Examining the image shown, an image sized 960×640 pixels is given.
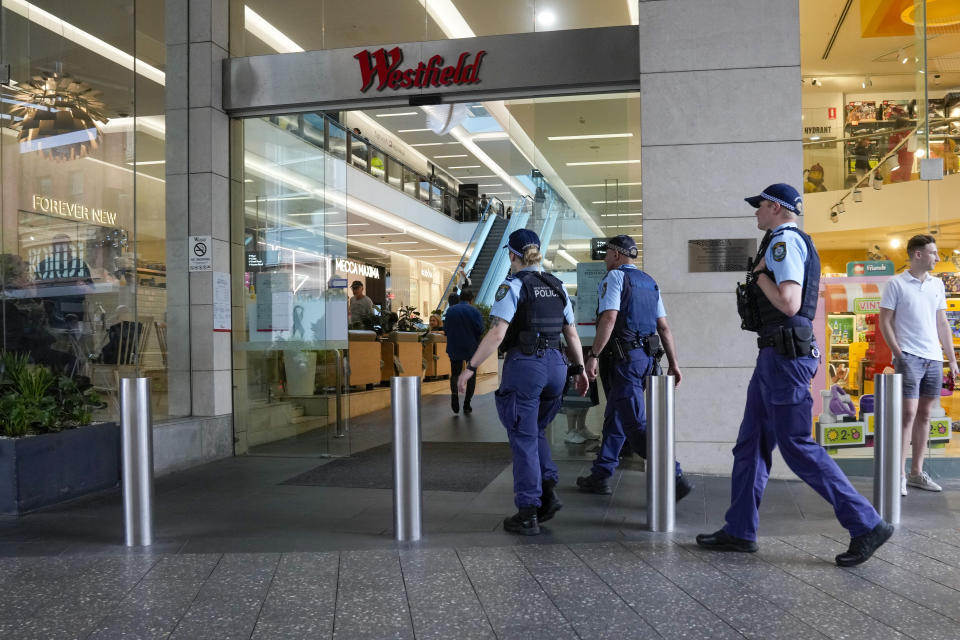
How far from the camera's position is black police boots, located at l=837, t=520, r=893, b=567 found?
12.1 feet

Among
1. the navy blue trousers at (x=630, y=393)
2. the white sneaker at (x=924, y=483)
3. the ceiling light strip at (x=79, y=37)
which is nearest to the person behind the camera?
the navy blue trousers at (x=630, y=393)

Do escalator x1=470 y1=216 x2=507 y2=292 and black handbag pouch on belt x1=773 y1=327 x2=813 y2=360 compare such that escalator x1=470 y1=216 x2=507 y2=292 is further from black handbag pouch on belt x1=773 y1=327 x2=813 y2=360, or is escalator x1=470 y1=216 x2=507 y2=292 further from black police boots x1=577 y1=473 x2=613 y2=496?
black handbag pouch on belt x1=773 y1=327 x2=813 y2=360

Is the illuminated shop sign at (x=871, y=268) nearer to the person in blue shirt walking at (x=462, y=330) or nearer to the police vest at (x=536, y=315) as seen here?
the police vest at (x=536, y=315)

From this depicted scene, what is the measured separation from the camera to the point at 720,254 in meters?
6.20

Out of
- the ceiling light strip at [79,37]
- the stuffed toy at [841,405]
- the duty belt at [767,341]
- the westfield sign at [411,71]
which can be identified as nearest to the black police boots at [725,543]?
the duty belt at [767,341]

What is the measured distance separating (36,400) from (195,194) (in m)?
2.70

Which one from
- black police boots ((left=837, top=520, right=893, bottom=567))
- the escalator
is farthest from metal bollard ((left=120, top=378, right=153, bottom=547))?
the escalator

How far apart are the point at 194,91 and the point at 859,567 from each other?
6778 millimetres

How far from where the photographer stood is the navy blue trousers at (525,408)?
4398 mm

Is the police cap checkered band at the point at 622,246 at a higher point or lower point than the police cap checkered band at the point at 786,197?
lower

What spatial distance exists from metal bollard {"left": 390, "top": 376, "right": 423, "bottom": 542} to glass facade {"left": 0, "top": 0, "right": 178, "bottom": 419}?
332 centimetres

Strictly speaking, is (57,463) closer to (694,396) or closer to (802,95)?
(694,396)

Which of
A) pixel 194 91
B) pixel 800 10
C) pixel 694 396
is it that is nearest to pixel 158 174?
pixel 194 91

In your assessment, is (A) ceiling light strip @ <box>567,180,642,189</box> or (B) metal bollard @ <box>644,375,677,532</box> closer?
(B) metal bollard @ <box>644,375,677,532</box>
